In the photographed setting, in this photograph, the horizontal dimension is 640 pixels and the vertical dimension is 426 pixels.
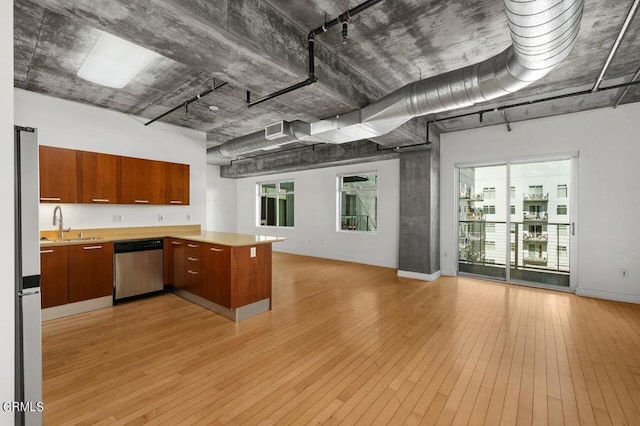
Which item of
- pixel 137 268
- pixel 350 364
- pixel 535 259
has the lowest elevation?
pixel 350 364

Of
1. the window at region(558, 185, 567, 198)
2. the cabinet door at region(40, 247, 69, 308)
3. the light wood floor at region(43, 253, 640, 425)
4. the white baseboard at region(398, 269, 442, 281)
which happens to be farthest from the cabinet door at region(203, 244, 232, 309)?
the window at region(558, 185, 567, 198)

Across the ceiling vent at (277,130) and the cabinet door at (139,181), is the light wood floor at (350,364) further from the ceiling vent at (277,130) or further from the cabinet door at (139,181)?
the ceiling vent at (277,130)

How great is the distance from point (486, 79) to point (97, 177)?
5.20 meters

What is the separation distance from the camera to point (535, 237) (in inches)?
220

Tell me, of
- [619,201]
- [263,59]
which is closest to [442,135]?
[619,201]

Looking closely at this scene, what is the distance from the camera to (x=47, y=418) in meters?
1.84

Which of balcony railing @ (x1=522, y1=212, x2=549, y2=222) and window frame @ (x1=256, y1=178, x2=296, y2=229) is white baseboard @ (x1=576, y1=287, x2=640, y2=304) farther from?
window frame @ (x1=256, y1=178, x2=296, y2=229)

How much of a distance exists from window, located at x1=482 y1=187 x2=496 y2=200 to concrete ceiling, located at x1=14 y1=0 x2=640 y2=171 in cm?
182

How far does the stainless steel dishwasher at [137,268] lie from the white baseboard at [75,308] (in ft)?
0.43

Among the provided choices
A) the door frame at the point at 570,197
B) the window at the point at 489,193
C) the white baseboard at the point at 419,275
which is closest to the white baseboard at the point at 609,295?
the door frame at the point at 570,197

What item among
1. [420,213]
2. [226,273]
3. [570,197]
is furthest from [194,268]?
[570,197]

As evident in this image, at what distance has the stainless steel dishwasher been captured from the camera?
4008mm
